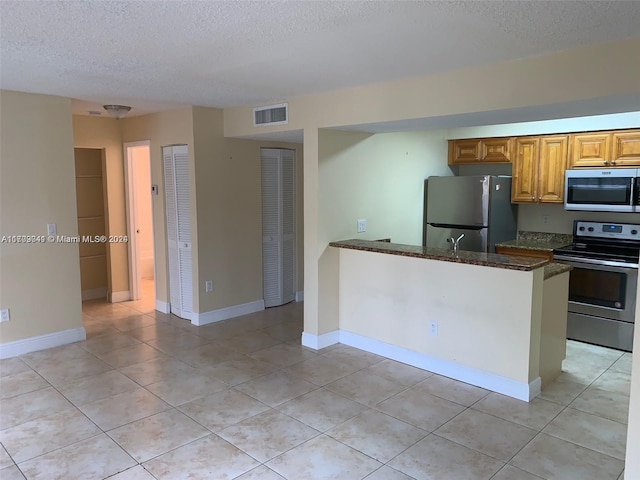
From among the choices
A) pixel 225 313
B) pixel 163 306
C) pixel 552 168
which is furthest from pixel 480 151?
pixel 163 306

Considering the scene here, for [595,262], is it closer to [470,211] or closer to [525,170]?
[525,170]

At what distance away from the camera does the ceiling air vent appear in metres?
4.54

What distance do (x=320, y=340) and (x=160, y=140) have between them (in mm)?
2934

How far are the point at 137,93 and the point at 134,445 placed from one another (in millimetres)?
2904

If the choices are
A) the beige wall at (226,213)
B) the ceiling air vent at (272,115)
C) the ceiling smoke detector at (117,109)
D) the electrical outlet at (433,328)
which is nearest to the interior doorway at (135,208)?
the ceiling smoke detector at (117,109)

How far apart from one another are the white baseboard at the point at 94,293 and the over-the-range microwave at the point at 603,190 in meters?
5.95

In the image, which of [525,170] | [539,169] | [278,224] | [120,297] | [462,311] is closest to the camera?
[462,311]

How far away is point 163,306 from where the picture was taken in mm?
5785

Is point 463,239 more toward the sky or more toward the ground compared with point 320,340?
more toward the sky

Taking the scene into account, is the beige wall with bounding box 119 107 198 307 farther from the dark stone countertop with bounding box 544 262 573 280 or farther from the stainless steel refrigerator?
the dark stone countertop with bounding box 544 262 573 280

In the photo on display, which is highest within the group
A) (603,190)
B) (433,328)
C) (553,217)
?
(603,190)

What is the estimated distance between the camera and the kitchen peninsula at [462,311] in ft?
11.3

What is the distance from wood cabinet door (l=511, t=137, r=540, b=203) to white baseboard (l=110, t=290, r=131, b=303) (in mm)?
5058

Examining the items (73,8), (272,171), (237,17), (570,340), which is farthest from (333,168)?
(570,340)
